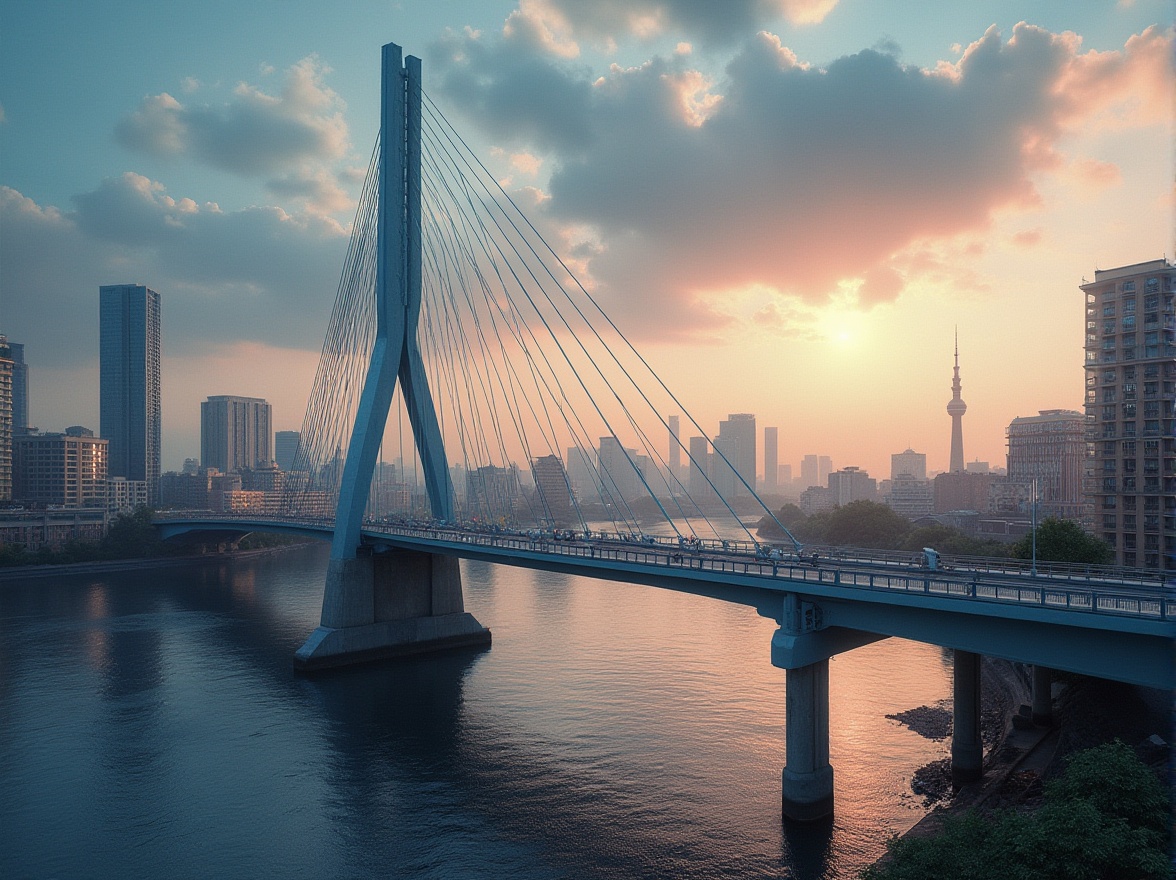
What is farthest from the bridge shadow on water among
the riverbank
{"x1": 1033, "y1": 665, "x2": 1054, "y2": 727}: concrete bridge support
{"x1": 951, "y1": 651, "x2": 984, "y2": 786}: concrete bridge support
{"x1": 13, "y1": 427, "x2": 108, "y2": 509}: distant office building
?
{"x1": 13, "y1": 427, "x2": 108, "y2": 509}: distant office building

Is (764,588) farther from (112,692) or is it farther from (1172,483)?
(1172,483)

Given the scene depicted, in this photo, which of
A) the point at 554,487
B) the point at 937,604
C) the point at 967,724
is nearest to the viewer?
the point at 937,604

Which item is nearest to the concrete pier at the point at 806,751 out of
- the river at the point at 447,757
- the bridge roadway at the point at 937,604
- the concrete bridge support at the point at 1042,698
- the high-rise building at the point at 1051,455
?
the river at the point at 447,757

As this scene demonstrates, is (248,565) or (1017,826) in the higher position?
(1017,826)

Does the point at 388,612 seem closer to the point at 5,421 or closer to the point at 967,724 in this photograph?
the point at 967,724

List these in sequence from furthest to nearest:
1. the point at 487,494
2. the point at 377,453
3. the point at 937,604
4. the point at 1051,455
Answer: the point at 1051,455, the point at 487,494, the point at 377,453, the point at 937,604

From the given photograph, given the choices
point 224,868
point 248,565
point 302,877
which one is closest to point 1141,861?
point 302,877

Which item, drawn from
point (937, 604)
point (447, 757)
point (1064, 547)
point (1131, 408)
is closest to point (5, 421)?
point (447, 757)

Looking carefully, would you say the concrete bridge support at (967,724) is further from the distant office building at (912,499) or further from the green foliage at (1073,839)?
the distant office building at (912,499)

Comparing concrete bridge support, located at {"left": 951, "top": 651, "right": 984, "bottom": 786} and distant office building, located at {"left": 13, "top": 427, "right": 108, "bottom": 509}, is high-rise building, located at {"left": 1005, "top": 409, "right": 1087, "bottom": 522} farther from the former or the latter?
distant office building, located at {"left": 13, "top": 427, "right": 108, "bottom": 509}
